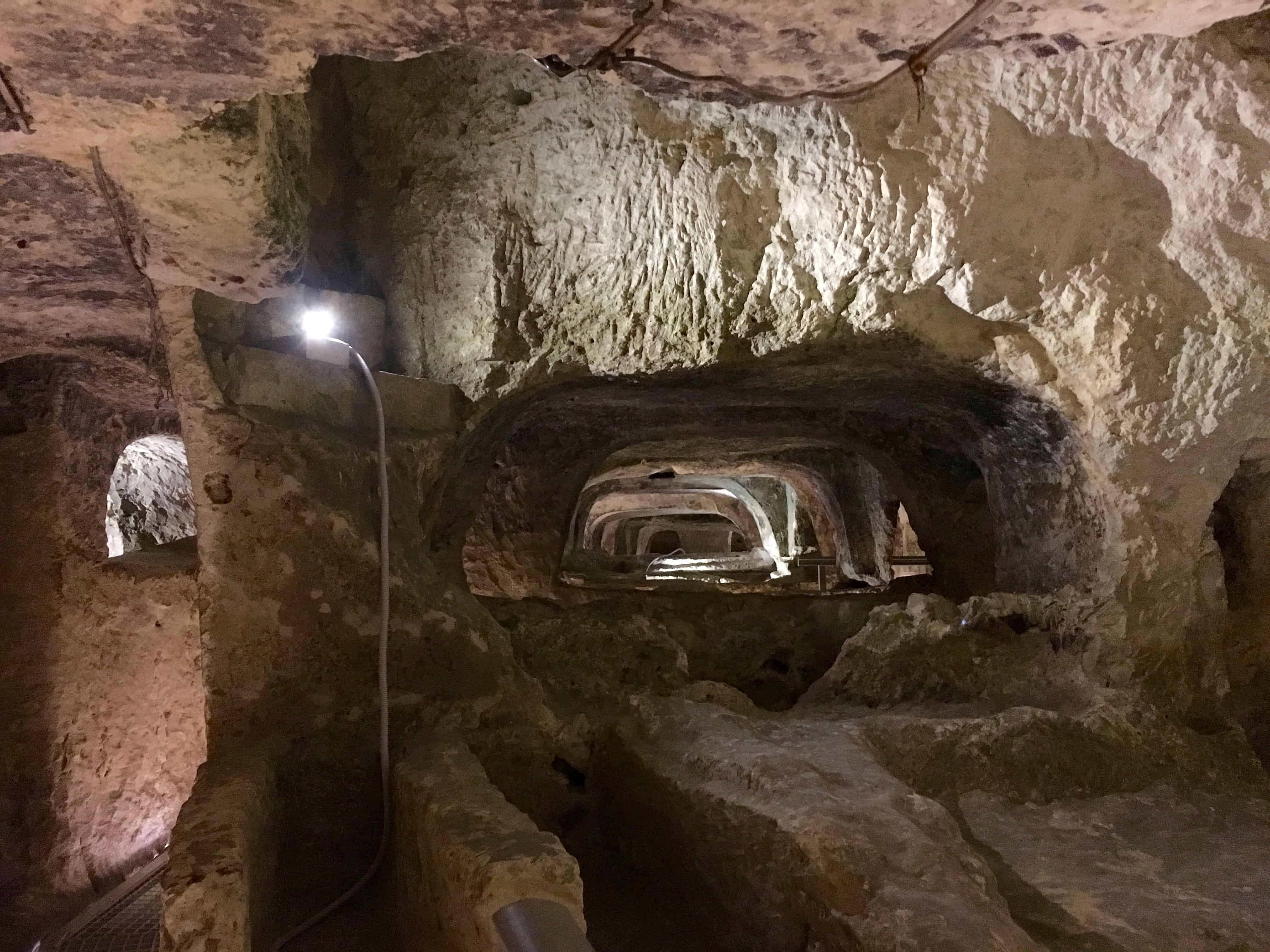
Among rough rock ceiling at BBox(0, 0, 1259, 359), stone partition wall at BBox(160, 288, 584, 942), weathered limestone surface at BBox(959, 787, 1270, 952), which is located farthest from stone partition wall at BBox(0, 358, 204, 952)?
weathered limestone surface at BBox(959, 787, 1270, 952)

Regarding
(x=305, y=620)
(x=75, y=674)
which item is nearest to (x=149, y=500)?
(x=75, y=674)

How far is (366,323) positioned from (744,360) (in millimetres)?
1425

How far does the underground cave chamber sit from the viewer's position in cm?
162

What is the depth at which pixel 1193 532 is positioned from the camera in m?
2.86

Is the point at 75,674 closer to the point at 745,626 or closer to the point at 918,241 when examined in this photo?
the point at 745,626

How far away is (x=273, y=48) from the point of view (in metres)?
1.20

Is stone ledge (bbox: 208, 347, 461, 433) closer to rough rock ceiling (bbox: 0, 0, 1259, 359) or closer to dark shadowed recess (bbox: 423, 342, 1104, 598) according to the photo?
dark shadowed recess (bbox: 423, 342, 1104, 598)

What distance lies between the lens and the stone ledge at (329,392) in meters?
2.34

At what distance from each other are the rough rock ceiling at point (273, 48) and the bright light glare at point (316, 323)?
34.4 inches

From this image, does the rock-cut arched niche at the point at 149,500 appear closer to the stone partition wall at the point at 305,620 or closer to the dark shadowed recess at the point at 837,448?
the dark shadowed recess at the point at 837,448

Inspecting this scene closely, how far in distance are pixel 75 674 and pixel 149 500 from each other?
5.25ft

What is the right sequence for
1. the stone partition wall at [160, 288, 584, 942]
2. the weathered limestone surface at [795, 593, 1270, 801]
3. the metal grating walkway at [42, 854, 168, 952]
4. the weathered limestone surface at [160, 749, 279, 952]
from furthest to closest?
1. the metal grating walkway at [42, 854, 168, 952]
2. the weathered limestone surface at [795, 593, 1270, 801]
3. the stone partition wall at [160, 288, 584, 942]
4. the weathered limestone surface at [160, 749, 279, 952]

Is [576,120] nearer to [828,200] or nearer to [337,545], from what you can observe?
[828,200]

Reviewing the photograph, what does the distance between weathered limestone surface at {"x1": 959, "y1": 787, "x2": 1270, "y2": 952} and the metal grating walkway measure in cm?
263
